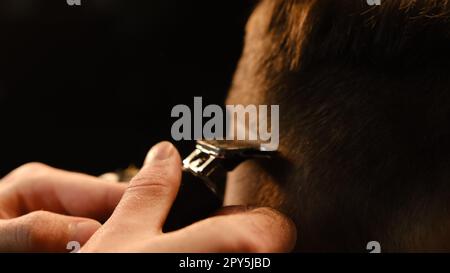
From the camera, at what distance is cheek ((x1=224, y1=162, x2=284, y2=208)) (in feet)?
2.73

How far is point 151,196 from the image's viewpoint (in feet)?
2.42

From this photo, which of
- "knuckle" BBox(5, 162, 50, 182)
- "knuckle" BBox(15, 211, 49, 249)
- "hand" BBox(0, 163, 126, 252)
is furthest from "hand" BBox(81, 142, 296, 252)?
"knuckle" BBox(5, 162, 50, 182)

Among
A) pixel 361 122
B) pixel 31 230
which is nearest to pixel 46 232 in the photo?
pixel 31 230

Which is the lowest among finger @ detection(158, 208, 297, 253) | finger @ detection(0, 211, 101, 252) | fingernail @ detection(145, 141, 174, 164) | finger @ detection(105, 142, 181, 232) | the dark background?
finger @ detection(0, 211, 101, 252)

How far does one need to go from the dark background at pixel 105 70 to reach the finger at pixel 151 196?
991 mm

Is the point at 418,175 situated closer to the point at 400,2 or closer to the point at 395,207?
the point at 395,207

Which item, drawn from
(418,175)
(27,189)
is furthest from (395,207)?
(27,189)

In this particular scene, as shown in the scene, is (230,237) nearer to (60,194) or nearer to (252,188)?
(252,188)

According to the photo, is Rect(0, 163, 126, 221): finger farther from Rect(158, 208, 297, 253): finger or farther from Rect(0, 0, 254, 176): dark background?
Rect(0, 0, 254, 176): dark background

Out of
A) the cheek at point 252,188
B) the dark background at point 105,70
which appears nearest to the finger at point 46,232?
the cheek at point 252,188

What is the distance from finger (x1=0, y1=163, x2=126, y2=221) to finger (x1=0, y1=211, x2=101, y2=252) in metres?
0.25

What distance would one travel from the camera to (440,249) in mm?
746

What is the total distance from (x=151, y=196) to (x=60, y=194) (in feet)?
1.49

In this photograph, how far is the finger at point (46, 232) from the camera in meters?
0.80
